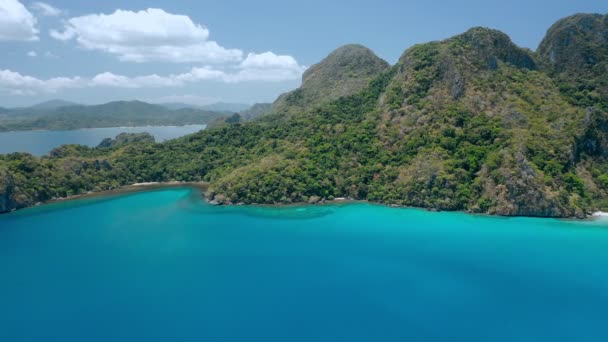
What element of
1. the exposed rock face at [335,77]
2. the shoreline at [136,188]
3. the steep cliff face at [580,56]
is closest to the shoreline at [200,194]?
the shoreline at [136,188]

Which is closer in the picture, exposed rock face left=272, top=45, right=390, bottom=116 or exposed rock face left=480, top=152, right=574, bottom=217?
exposed rock face left=480, top=152, right=574, bottom=217

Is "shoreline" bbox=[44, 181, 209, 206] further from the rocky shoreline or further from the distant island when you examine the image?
the distant island

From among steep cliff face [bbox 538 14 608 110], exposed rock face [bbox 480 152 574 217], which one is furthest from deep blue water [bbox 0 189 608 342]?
steep cliff face [bbox 538 14 608 110]

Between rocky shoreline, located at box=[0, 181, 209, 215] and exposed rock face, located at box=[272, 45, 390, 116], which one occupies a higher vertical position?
exposed rock face, located at box=[272, 45, 390, 116]

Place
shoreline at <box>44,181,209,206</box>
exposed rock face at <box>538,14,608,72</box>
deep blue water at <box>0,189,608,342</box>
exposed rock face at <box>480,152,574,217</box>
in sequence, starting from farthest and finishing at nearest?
exposed rock face at <box>538,14,608,72</box>
shoreline at <box>44,181,209,206</box>
exposed rock face at <box>480,152,574,217</box>
deep blue water at <box>0,189,608,342</box>

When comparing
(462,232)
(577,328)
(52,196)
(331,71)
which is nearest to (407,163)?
(462,232)

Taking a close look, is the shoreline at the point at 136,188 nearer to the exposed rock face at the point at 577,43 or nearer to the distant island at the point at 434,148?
the distant island at the point at 434,148

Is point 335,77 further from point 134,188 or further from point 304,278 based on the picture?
point 304,278

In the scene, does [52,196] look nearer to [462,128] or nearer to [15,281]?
[15,281]
